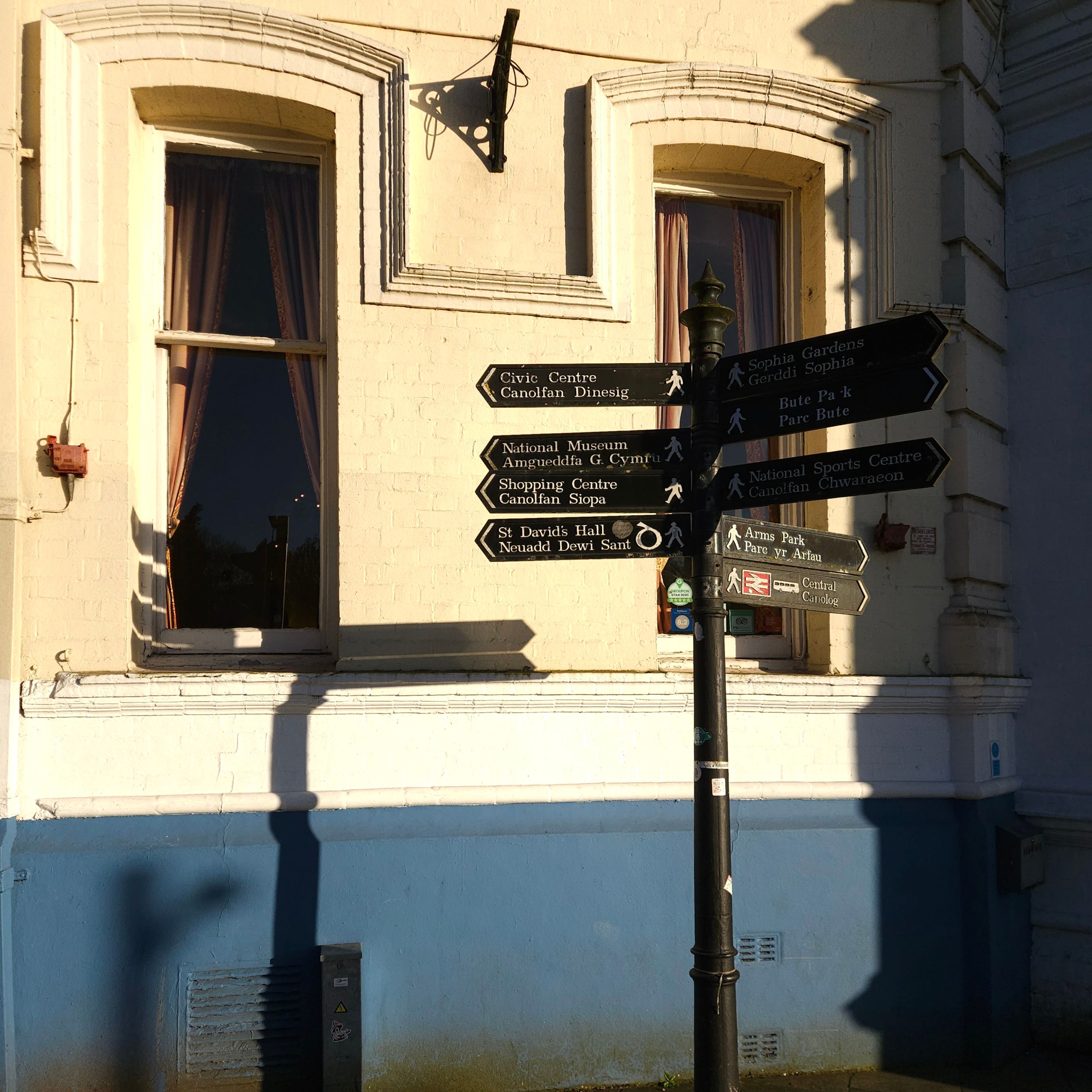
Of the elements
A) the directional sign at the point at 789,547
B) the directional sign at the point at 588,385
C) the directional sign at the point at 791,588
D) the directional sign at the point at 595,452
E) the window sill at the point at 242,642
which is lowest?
the window sill at the point at 242,642

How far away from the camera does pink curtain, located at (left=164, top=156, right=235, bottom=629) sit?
5.32 metres

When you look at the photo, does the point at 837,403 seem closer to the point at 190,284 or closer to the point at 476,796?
the point at 476,796

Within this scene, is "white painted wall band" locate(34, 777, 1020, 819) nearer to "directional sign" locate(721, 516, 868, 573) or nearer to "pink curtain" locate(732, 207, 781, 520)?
"directional sign" locate(721, 516, 868, 573)

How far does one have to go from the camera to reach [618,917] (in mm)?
5125

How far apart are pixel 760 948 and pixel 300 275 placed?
4.17 metres

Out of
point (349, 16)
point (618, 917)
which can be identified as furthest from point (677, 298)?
point (618, 917)

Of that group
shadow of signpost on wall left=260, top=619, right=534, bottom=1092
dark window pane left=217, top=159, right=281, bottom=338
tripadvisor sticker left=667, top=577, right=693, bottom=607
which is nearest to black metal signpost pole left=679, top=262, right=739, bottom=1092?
shadow of signpost on wall left=260, top=619, right=534, bottom=1092

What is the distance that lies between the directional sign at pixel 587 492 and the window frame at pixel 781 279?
1982mm

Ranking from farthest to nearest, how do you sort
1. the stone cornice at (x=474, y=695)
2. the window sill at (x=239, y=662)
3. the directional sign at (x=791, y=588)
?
the window sill at (x=239, y=662) → the stone cornice at (x=474, y=695) → the directional sign at (x=791, y=588)

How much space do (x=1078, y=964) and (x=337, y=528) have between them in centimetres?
462

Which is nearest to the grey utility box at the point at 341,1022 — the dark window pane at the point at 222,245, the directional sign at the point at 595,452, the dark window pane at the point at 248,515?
the dark window pane at the point at 248,515

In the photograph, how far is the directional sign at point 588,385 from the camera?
397cm

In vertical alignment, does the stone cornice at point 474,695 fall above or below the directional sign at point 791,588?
below

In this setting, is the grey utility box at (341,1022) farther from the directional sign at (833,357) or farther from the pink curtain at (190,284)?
the directional sign at (833,357)
